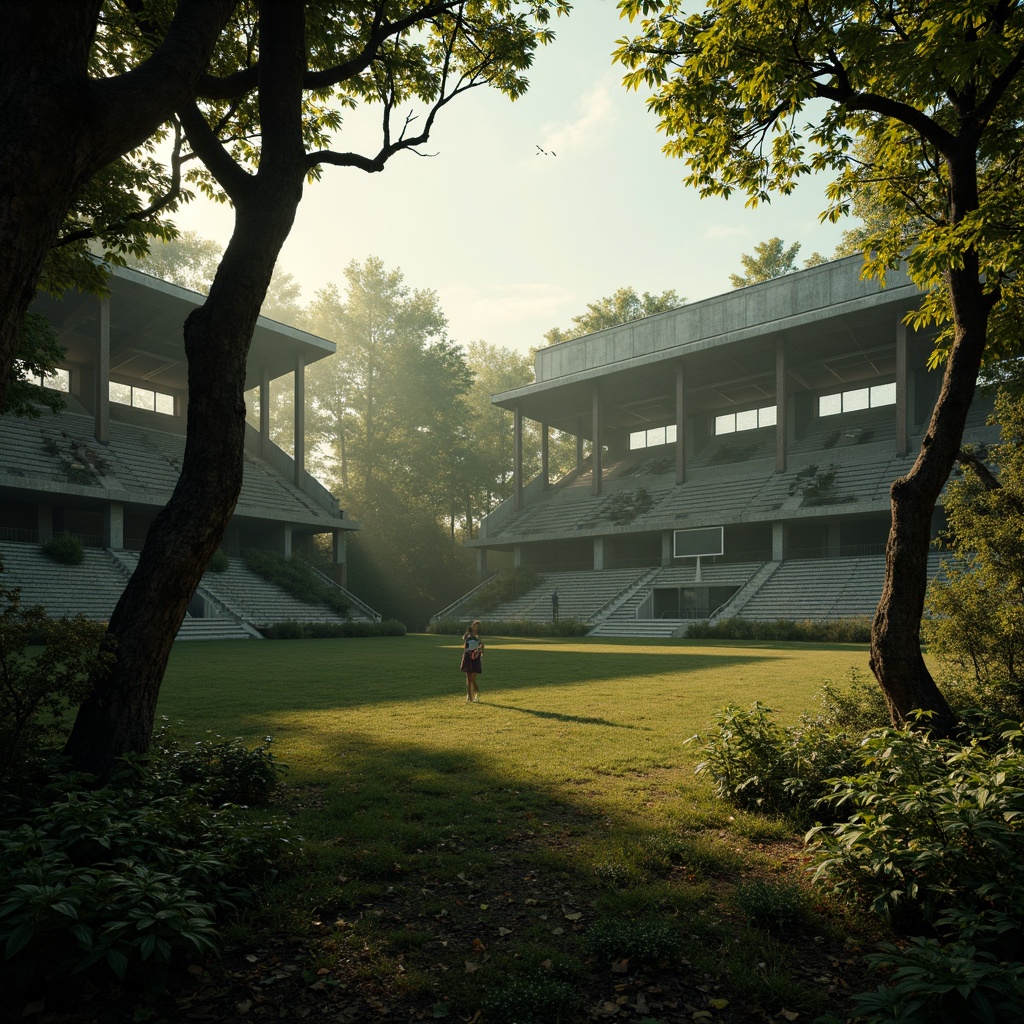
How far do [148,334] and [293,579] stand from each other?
54.6ft

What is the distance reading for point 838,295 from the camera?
3672cm

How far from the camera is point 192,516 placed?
217 inches

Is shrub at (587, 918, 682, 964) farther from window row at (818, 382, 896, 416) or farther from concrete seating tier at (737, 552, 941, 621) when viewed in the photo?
window row at (818, 382, 896, 416)

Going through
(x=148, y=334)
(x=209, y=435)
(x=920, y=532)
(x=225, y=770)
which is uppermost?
(x=148, y=334)

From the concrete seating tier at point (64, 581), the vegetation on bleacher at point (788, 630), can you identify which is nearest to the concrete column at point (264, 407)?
the concrete seating tier at point (64, 581)

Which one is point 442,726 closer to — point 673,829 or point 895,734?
point 673,829

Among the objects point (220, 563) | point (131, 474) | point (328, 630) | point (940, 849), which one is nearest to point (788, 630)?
point (328, 630)

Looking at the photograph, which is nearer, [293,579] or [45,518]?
[45,518]

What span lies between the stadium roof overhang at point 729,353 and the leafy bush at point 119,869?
119 feet

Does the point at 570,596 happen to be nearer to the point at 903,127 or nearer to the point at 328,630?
the point at 328,630

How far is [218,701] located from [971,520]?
459 inches

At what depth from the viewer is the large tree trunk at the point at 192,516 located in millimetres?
5348

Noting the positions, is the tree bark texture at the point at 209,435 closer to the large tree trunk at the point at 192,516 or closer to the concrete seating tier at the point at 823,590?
the large tree trunk at the point at 192,516

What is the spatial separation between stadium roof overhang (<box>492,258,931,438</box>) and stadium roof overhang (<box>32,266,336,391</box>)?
602 inches
